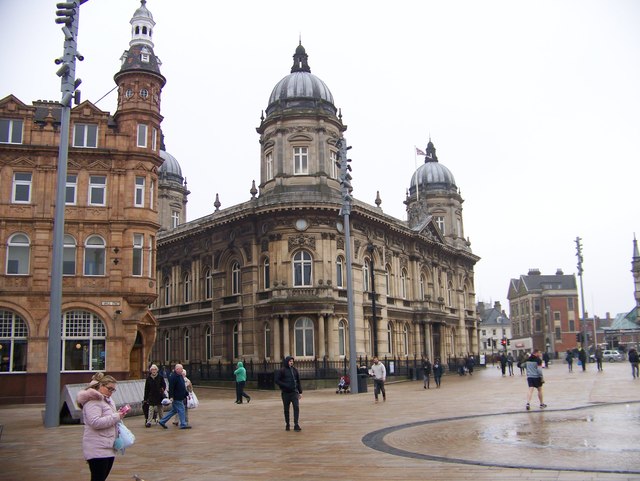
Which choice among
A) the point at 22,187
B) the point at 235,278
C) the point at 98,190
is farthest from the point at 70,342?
the point at 235,278

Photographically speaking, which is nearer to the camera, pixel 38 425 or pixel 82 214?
pixel 38 425

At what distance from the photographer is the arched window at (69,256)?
30.0 meters

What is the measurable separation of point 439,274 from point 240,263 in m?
20.3

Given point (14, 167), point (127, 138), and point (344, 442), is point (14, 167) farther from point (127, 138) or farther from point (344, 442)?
point (344, 442)

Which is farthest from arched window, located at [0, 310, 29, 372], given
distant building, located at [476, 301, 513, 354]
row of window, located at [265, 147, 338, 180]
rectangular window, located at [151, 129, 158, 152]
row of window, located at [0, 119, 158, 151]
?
distant building, located at [476, 301, 513, 354]

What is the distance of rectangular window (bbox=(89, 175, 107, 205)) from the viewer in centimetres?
3088

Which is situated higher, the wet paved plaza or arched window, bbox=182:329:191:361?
arched window, bbox=182:329:191:361

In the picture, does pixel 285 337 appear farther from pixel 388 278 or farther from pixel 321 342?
pixel 388 278

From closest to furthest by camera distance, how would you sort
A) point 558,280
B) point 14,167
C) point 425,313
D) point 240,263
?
point 14,167, point 240,263, point 425,313, point 558,280

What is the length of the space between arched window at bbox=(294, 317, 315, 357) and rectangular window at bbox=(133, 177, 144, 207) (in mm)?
11945

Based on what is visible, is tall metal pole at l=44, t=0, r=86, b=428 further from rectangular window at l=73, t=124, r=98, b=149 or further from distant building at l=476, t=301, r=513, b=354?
distant building at l=476, t=301, r=513, b=354

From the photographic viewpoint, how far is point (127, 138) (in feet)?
104

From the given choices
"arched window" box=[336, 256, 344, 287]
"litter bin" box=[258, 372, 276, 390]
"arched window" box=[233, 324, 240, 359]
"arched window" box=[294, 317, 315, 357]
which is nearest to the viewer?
"litter bin" box=[258, 372, 276, 390]

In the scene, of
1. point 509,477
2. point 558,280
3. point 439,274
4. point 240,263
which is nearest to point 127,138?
point 240,263
